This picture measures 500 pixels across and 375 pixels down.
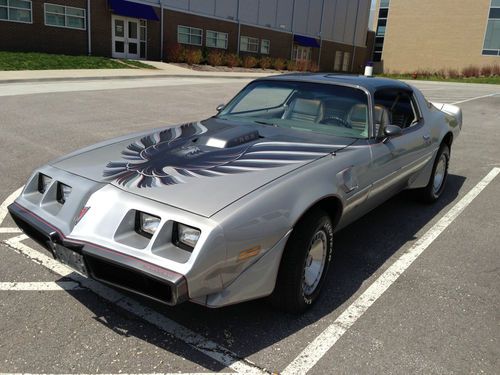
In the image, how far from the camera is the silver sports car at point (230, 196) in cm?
257

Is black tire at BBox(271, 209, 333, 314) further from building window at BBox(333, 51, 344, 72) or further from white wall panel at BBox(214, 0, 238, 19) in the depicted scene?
building window at BBox(333, 51, 344, 72)

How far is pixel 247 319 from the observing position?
315cm

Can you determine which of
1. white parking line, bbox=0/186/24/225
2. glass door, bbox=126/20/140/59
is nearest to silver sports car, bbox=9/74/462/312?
white parking line, bbox=0/186/24/225

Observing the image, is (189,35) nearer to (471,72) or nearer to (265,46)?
(265,46)

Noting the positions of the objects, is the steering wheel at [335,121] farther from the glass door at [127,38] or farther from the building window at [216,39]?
the building window at [216,39]

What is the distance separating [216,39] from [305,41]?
1150 cm

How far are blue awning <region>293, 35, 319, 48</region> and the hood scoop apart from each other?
3968cm

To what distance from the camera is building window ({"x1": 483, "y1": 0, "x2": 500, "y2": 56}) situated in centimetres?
4728

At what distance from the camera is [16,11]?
2309 cm

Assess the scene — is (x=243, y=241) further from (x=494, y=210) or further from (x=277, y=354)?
(x=494, y=210)

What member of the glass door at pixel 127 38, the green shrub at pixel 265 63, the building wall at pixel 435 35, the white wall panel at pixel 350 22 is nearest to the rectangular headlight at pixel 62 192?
the glass door at pixel 127 38

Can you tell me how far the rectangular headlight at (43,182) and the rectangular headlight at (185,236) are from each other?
124 centimetres

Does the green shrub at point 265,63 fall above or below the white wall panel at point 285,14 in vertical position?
below

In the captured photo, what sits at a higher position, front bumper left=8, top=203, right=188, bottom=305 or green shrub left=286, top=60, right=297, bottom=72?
green shrub left=286, top=60, right=297, bottom=72
